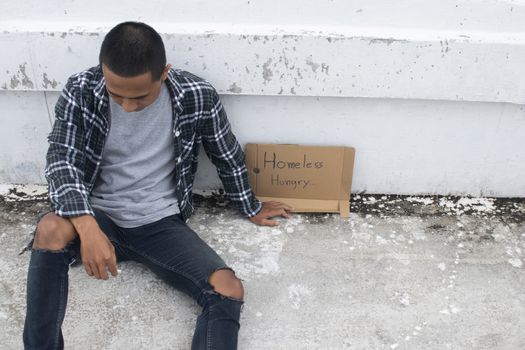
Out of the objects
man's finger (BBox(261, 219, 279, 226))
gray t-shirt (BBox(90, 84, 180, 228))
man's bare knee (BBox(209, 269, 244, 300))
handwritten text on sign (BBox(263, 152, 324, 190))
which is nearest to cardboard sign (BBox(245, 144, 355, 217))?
handwritten text on sign (BBox(263, 152, 324, 190))

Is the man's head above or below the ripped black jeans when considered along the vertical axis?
above

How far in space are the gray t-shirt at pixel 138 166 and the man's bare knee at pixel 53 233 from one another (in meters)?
0.31

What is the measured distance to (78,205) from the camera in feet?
5.99

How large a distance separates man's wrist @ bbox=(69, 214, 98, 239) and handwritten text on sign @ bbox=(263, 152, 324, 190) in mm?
902

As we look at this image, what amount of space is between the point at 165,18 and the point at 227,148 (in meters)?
0.55

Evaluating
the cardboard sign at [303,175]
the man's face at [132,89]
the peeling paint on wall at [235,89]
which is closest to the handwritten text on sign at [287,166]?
the cardboard sign at [303,175]

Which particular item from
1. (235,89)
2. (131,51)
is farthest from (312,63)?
(131,51)

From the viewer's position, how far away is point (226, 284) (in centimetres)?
195

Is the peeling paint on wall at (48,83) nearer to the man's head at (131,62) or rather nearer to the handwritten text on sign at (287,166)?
the man's head at (131,62)

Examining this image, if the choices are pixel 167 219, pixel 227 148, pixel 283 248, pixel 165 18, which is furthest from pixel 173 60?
pixel 283 248

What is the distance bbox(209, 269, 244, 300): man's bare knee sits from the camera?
1936 millimetres

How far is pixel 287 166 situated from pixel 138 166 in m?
0.69

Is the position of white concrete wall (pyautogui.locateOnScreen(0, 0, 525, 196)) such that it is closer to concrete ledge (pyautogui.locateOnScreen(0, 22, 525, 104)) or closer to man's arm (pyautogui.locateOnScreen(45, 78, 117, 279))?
concrete ledge (pyautogui.locateOnScreen(0, 22, 525, 104))

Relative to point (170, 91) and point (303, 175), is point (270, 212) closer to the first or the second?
point (303, 175)
